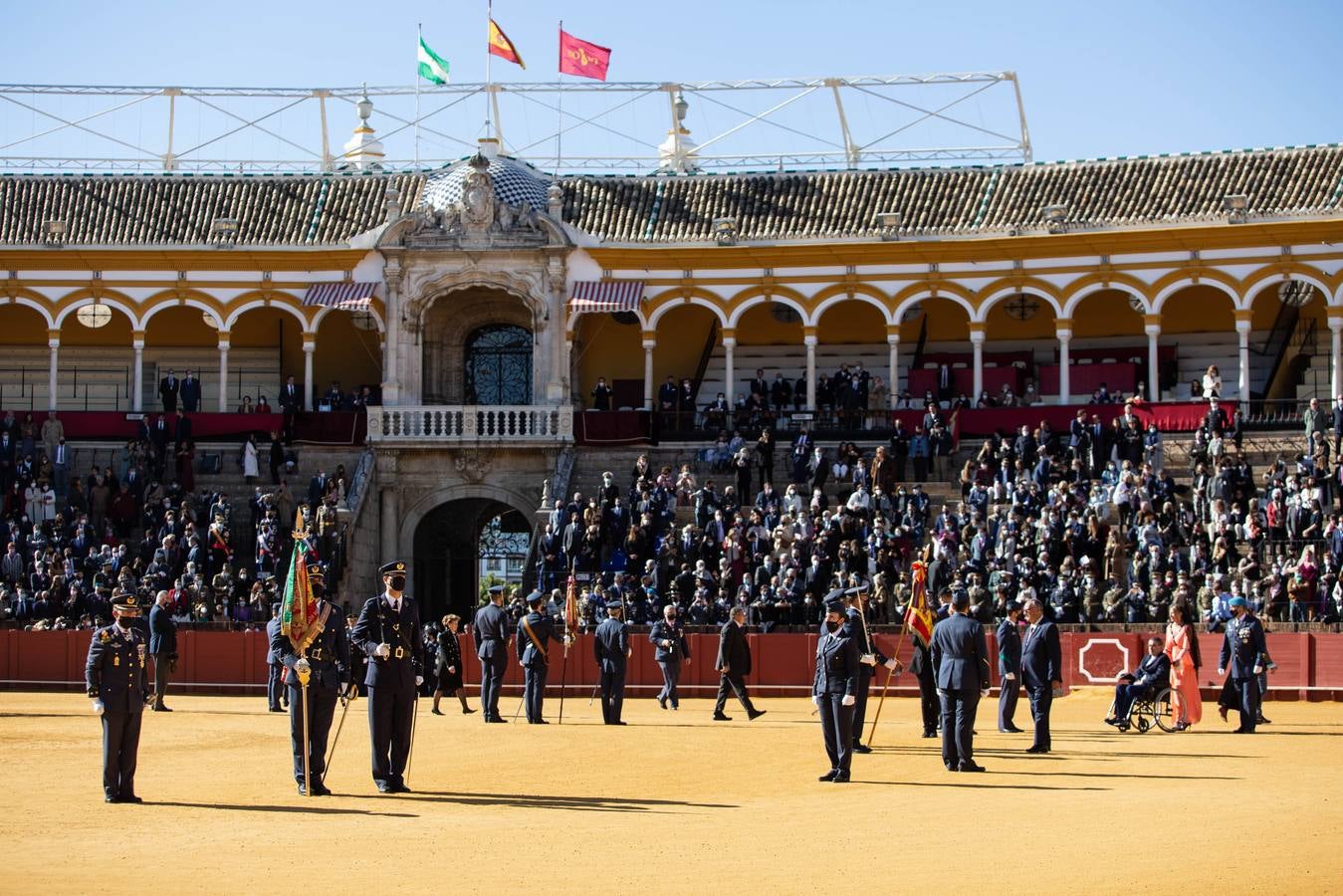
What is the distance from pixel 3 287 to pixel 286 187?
6.46 m

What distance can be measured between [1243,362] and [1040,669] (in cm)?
2204

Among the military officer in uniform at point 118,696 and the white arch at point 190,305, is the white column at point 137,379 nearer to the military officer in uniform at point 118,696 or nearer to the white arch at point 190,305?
the white arch at point 190,305

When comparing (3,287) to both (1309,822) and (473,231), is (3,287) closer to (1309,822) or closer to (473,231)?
(473,231)

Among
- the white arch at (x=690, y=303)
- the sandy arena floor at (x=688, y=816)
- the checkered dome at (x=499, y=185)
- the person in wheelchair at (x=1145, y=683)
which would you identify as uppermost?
the checkered dome at (x=499, y=185)

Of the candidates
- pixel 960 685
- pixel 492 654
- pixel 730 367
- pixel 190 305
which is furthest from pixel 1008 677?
pixel 190 305

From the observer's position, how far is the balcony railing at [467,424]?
42.6m

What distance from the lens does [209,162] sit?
159ft

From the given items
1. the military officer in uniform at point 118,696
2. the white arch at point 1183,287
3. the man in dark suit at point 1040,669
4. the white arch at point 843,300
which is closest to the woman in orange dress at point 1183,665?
the man in dark suit at point 1040,669

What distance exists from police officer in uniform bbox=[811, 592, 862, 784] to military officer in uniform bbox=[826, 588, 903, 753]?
3.7 inches

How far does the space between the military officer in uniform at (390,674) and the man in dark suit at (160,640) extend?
35.8ft

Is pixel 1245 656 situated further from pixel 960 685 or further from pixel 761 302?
pixel 761 302

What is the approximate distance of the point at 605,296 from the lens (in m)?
44.3

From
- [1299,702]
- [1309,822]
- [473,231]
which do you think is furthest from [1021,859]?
[473,231]

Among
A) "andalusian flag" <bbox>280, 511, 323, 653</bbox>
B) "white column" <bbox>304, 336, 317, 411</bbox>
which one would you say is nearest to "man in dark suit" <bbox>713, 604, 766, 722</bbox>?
"andalusian flag" <bbox>280, 511, 323, 653</bbox>
